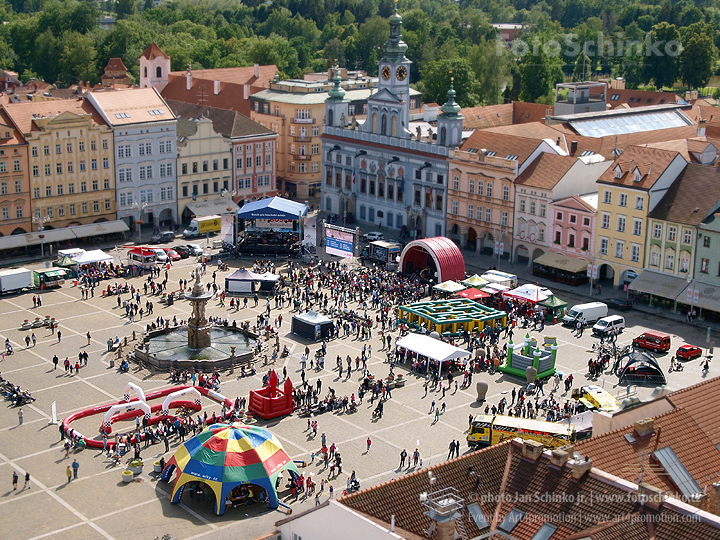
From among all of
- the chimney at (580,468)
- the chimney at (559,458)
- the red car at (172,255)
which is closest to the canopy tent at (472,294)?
the red car at (172,255)

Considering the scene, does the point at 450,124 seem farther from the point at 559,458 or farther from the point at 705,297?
the point at 559,458

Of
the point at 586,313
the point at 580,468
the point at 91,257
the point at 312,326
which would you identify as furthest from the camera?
the point at 91,257

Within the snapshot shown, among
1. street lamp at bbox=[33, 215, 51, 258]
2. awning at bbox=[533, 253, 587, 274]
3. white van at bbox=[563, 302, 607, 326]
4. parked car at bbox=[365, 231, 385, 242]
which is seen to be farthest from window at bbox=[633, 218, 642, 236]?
street lamp at bbox=[33, 215, 51, 258]

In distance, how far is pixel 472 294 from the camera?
91.2 meters

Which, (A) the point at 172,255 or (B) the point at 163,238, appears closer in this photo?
(A) the point at 172,255

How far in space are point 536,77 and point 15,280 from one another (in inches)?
4284

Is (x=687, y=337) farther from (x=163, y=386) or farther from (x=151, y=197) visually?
(x=151, y=197)

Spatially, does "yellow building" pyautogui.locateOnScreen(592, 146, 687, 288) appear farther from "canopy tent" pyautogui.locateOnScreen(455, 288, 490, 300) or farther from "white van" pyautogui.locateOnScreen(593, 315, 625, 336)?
"canopy tent" pyautogui.locateOnScreen(455, 288, 490, 300)

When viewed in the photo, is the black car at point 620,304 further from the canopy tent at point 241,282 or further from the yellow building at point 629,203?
the canopy tent at point 241,282

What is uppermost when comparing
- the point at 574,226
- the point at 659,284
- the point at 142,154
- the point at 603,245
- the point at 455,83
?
the point at 455,83

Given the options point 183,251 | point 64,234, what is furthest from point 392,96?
point 64,234

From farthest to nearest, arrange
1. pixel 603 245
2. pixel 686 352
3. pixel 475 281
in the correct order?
pixel 603 245
pixel 475 281
pixel 686 352

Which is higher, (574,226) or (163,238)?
(574,226)

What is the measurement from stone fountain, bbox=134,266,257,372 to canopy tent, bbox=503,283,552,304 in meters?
23.1
